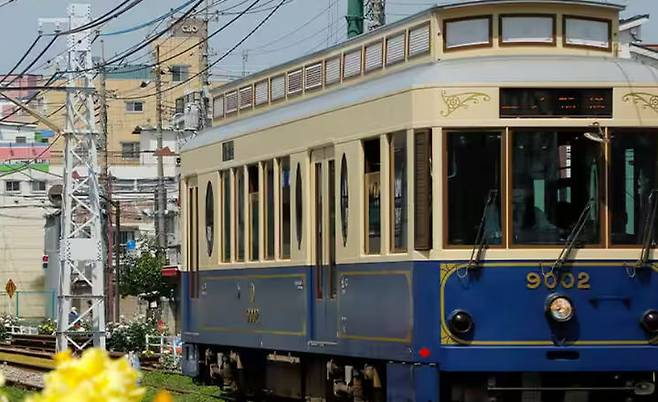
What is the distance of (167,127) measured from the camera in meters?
81.4

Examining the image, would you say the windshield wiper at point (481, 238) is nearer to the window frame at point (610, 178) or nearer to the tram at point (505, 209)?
the tram at point (505, 209)

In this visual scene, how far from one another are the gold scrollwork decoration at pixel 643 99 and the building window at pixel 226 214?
582cm

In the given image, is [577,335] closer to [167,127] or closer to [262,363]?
[262,363]

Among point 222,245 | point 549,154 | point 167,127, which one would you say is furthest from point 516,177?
point 167,127

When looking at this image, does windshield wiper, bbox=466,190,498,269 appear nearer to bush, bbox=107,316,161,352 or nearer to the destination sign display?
the destination sign display

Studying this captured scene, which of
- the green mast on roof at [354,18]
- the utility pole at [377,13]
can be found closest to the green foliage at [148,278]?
the utility pole at [377,13]

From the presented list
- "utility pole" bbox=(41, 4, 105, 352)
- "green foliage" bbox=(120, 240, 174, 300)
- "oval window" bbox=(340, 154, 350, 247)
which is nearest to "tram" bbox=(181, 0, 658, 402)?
"oval window" bbox=(340, 154, 350, 247)

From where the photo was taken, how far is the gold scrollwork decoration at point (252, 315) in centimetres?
1587

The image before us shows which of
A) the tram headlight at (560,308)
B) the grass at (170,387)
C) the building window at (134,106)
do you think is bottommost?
the grass at (170,387)

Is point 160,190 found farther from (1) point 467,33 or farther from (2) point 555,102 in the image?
(2) point 555,102

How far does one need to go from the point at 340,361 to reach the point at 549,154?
3.21 meters

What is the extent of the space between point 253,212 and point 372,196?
10.9ft

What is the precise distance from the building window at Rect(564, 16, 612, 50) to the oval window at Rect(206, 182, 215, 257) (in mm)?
5916

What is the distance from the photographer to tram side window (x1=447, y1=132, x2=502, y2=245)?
11.8 m
